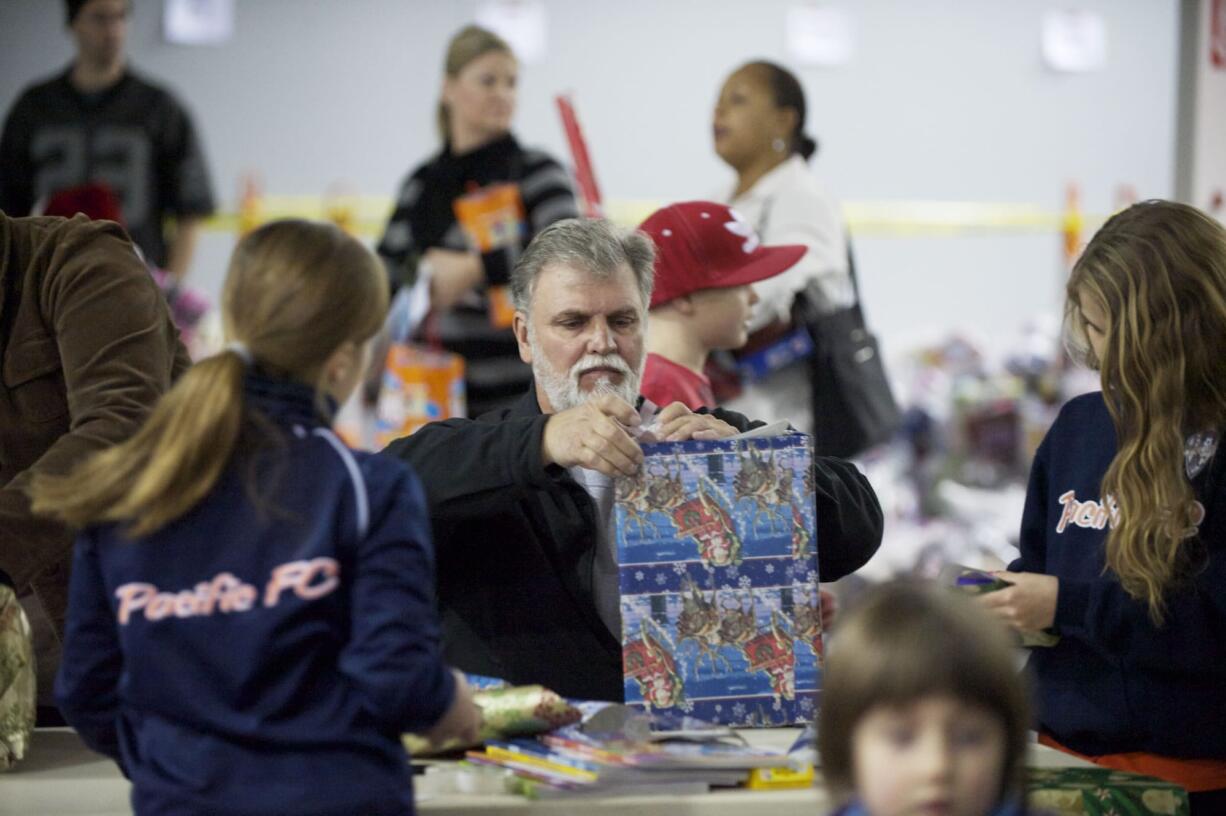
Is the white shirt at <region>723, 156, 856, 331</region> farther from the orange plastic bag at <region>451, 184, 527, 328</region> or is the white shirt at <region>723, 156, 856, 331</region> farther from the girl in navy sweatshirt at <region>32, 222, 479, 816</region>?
the girl in navy sweatshirt at <region>32, 222, 479, 816</region>

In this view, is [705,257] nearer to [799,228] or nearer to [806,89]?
[799,228]

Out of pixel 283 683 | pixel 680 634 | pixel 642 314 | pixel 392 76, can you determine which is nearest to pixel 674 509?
pixel 680 634

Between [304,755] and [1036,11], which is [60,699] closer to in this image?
[304,755]

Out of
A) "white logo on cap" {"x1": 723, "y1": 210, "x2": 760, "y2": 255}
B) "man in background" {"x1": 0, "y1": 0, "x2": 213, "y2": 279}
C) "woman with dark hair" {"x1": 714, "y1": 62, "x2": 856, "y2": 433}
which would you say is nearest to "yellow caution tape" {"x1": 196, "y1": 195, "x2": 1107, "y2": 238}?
"man in background" {"x1": 0, "y1": 0, "x2": 213, "y2": 279}

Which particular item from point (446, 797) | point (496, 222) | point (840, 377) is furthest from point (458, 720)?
point (496, 222)

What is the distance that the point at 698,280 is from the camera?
324 centimetres

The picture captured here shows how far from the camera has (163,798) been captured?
70.2 inches

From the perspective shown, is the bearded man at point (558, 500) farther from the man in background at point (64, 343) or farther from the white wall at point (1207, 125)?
the white wall at point (1207, 125)

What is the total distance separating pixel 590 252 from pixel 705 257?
59 cm

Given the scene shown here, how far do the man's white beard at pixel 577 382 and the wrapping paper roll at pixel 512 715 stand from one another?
2.01ft

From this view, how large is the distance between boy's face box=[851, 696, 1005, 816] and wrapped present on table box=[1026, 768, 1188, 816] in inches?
17.6

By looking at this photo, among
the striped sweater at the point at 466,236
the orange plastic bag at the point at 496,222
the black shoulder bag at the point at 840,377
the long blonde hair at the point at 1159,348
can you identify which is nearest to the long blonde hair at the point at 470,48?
the striped sweater at the point at 466,236

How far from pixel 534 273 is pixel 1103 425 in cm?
96

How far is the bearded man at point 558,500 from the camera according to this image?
249 centimetres
